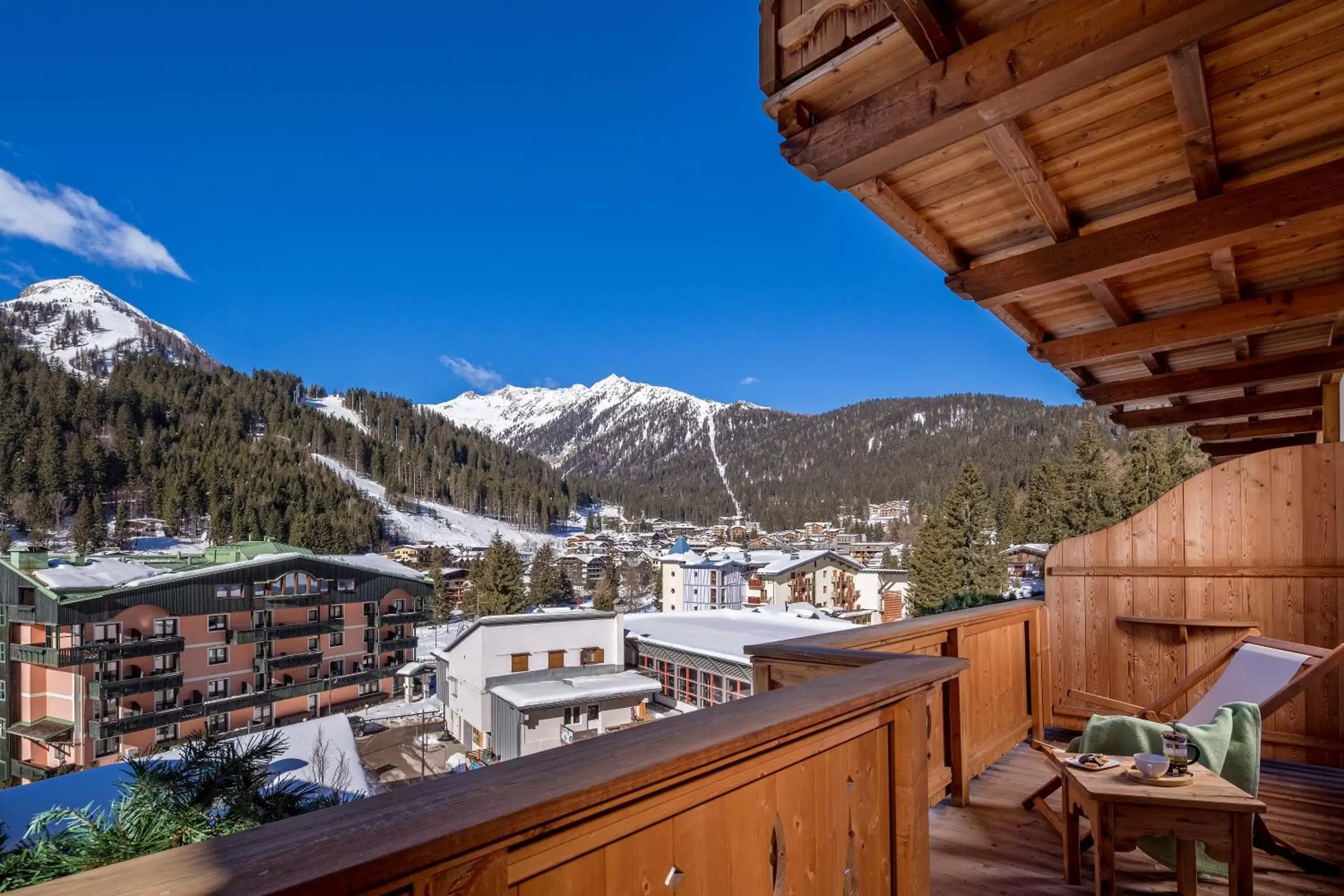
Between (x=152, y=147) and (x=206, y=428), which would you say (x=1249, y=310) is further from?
(x=152, y=147)

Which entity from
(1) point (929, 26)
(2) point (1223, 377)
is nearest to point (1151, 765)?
(1) point (929, 26)

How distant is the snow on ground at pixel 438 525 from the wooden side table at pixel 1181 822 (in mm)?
71906

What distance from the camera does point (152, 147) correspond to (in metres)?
83.0

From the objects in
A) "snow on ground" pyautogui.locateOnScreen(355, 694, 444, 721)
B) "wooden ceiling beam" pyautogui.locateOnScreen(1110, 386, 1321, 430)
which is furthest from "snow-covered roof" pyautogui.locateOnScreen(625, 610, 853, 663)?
"wooden ceiling beam" pyautogui.locateOnScreen(1110, 386, 1321, 430)

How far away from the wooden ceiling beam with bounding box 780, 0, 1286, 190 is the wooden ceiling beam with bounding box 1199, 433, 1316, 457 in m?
7.46

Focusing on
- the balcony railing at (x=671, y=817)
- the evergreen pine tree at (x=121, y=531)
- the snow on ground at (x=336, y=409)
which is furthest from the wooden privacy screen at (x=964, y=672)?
the snow on ground at (x=336, y=409)

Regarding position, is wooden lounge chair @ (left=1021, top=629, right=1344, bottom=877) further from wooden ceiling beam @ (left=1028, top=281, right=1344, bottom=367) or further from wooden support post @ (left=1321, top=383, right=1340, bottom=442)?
wooden support post @ (left=1321, top=383, right=1340, bottom=442)

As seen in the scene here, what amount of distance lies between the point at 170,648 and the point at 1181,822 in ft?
92.8

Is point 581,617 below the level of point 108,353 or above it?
below

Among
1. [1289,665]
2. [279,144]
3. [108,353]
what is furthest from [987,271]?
[108,353]

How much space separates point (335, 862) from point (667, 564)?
1734 inches

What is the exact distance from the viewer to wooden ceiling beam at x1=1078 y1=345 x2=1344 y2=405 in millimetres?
4633

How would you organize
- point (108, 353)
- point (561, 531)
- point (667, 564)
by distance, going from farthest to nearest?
point (108, 353), point (561, 531), point (667, 564)

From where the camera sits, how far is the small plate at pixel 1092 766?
2814 millimetres
